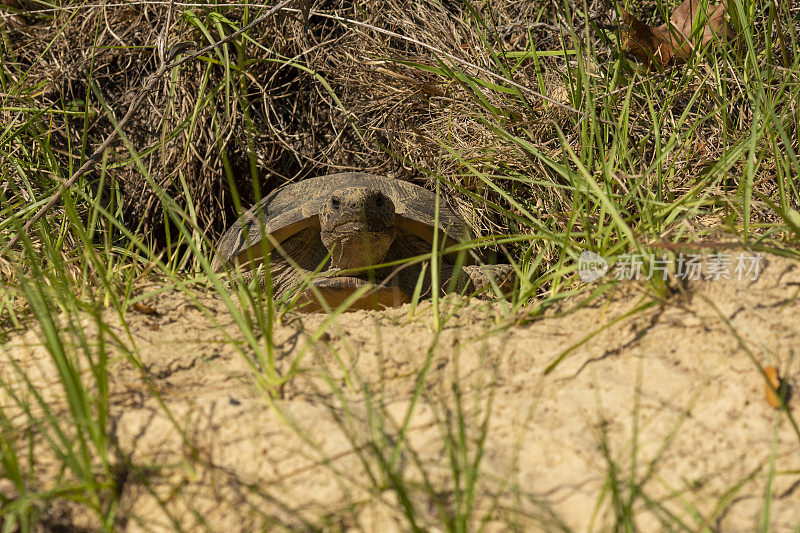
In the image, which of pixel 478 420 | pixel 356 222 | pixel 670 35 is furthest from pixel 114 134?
pixel 670 35

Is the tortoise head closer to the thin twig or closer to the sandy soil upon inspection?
the thin twig

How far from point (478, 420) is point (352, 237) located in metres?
1.77

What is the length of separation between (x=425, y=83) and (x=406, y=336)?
2.15 m

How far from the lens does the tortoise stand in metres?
2.91

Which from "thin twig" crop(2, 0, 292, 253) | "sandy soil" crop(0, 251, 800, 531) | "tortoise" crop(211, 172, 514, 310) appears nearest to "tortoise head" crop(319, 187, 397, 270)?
"tortoise" crop(211, 172, 514, 310)

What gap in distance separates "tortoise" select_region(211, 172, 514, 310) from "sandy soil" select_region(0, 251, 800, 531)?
1.25 meters

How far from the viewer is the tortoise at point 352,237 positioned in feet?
9.55

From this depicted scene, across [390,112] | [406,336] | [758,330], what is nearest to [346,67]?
[390,112]

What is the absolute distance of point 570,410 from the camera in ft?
4.17

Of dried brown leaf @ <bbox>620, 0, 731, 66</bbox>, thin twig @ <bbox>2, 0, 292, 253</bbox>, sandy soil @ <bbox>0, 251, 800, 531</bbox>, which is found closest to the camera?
sandy soil @ <bbox>0, 251, 800, 531</bbox>

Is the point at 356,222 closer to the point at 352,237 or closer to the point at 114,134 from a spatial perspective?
the point at 352,237

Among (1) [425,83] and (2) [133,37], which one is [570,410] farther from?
(2) [133,37]

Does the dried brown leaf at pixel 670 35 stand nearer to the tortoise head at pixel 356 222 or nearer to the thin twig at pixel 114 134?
the tortoise head at pixel 356 222

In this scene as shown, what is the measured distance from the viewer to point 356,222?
2.90 meters
